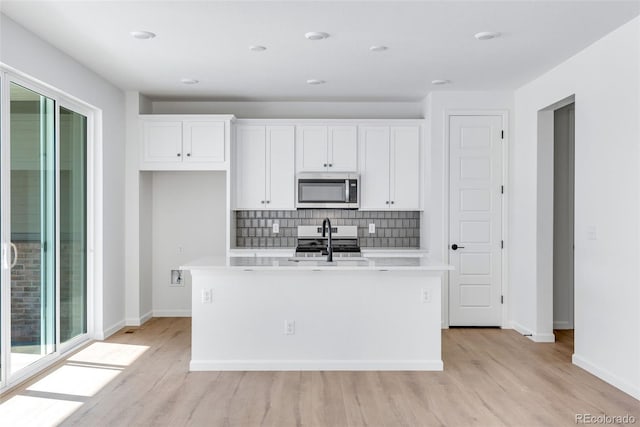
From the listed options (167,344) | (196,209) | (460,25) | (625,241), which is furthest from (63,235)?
(625,241)

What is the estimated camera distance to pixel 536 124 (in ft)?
18.2

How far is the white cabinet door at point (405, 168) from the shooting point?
254 inches

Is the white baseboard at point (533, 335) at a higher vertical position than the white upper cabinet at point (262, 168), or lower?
lower

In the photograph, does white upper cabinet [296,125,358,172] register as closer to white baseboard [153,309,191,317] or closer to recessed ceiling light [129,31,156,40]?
white baseboard [153,309,191,317]

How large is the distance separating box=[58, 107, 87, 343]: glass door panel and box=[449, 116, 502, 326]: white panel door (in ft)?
12.8

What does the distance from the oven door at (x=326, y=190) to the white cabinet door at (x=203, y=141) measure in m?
0.99

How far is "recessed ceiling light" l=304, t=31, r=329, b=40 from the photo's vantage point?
13.4 ft

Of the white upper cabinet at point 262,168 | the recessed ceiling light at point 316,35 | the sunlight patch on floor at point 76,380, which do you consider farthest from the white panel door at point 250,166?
the sunlight patch on floor at point 76,380

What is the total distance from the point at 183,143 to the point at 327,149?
5.48ft

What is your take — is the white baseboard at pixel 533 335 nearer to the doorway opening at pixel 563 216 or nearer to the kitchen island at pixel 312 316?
the doorway opening at pixel 563 216

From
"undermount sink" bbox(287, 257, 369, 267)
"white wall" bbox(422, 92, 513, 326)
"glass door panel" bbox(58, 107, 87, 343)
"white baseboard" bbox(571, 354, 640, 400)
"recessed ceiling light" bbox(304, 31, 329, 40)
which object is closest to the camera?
"white baseboard" bbox(571, 354, 640, 400)

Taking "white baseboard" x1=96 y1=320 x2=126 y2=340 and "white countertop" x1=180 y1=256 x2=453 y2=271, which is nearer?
"white countertop" x1=180 y1=256 x2=453 y2=271

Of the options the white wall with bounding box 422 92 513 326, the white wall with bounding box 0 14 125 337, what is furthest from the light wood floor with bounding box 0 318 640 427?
the white wall with bounding box 422 92 513 326

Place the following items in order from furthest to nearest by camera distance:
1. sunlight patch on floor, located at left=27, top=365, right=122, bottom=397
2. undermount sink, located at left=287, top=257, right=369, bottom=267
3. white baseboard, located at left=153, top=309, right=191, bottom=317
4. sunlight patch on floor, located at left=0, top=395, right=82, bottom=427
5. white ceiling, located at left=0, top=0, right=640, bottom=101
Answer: white baseboard, located at left=153, top=309, right=191, bottom=317
undermount sink, located at left=287, top=257, right=369, bottom=267
sunlight patch on floor, located at left=27, top=365, right=122, bottom=397
white ceiling, located at left=0, top=0, right=640, bottom=101
sunlight patch on floor, located at left=0, top=395, right=82, bottom=427
